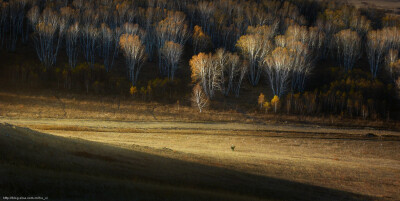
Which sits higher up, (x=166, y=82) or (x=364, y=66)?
(x=364, y=66)

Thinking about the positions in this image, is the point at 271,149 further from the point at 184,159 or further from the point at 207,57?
the point at 207,57

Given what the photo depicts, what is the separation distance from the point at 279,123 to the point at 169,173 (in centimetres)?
4640

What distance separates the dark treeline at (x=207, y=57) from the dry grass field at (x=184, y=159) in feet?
45.3

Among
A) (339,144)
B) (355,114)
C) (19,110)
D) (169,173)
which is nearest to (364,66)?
(355,114)

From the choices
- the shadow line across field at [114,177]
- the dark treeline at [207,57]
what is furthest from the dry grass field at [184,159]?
the dark treeline at [207,57]

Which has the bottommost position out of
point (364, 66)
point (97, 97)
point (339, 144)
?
point (339, 144)

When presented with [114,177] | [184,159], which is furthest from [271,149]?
[114,177]

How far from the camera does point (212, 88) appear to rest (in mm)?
83750

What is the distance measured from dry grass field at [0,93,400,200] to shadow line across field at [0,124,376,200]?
0.21 ft

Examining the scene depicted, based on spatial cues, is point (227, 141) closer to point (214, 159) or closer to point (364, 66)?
point (214, 159)

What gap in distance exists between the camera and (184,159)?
34000 mm

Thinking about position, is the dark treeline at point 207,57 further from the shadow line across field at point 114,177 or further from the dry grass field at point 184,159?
the shadow line across field at point 114,177

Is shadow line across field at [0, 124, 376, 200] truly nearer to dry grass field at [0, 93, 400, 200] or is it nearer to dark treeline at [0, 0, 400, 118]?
dry grass field at [0, 93, 400, 200]

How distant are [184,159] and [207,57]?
51755 mm
